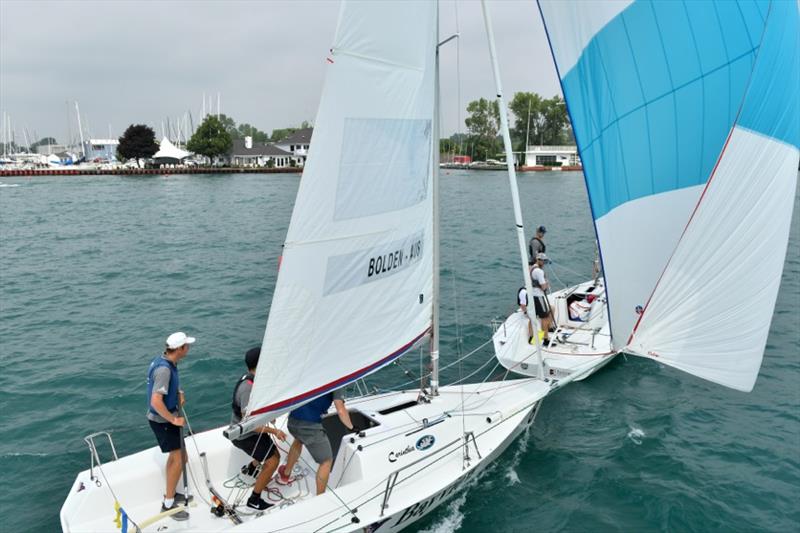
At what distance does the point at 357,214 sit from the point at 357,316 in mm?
1417

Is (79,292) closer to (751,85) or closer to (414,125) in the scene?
(414,125)

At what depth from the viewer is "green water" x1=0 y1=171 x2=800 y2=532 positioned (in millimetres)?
9195

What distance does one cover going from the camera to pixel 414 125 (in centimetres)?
800

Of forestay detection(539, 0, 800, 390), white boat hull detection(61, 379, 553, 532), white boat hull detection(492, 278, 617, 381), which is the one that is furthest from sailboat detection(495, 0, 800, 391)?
white boat hull detection(61, 379, 553, 532)

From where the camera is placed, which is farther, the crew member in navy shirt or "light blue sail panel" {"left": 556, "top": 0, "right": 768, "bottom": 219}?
"light blue sail panel" {"left": 556, "top": 0, "right": 768, "bottom": 219}

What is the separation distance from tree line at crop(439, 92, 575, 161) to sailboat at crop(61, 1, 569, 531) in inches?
4863

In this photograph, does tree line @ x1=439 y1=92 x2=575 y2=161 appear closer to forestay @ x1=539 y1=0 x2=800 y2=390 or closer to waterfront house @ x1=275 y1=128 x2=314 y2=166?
waterfront house @ x1=275 y1=128 x2=314 y2=166

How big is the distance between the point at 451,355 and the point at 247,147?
385 feet

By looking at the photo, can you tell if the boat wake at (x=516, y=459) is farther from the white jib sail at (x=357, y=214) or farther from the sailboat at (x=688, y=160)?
the white jib sail at (x=357, y=214)

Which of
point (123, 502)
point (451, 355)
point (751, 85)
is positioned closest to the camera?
point (123, 502)

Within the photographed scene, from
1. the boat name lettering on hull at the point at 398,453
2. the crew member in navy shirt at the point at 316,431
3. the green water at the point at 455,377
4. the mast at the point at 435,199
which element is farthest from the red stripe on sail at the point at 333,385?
the green water at the point at 455,377

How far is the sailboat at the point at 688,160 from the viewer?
845 centimetres

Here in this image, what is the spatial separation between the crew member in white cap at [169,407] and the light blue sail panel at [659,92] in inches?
261

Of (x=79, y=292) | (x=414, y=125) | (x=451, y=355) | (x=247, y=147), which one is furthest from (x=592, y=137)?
(x=247, y=147)
